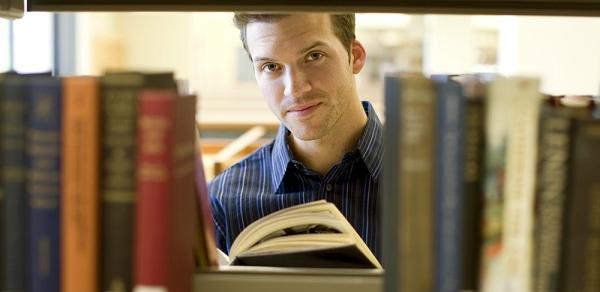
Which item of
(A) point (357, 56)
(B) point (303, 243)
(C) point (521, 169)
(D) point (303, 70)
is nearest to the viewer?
(C) point (521, 169)

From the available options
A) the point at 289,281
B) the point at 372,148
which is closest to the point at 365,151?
the point at 372,148

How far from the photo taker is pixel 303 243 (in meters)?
0.91

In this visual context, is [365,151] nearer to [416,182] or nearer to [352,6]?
[352,6]

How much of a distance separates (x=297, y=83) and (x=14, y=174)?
78 centimetres

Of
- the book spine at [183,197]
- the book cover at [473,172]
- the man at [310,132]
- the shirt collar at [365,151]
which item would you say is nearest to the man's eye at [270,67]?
the man at [310,132]

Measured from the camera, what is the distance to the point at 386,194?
0.72 metres

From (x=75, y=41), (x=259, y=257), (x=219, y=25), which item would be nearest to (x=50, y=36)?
(x=75, y=41)

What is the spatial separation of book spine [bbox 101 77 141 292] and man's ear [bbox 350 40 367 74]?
962 mm

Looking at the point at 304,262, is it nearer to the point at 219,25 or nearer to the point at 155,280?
the point at 155,280

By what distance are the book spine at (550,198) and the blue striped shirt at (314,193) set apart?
0.73 m

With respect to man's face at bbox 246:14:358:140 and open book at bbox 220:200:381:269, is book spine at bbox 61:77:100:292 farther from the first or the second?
man's face at bbox 246:14:358:140

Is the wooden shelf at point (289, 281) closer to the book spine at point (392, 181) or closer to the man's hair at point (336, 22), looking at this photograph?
the book spine at point (392, 181)

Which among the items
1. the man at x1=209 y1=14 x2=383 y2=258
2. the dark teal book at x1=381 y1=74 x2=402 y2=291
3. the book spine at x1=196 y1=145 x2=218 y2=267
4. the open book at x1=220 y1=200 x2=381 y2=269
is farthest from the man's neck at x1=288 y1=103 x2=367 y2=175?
the dark teal book at x1=381 y1=74 x2=402 y2=291

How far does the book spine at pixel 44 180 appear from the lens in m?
0.73
